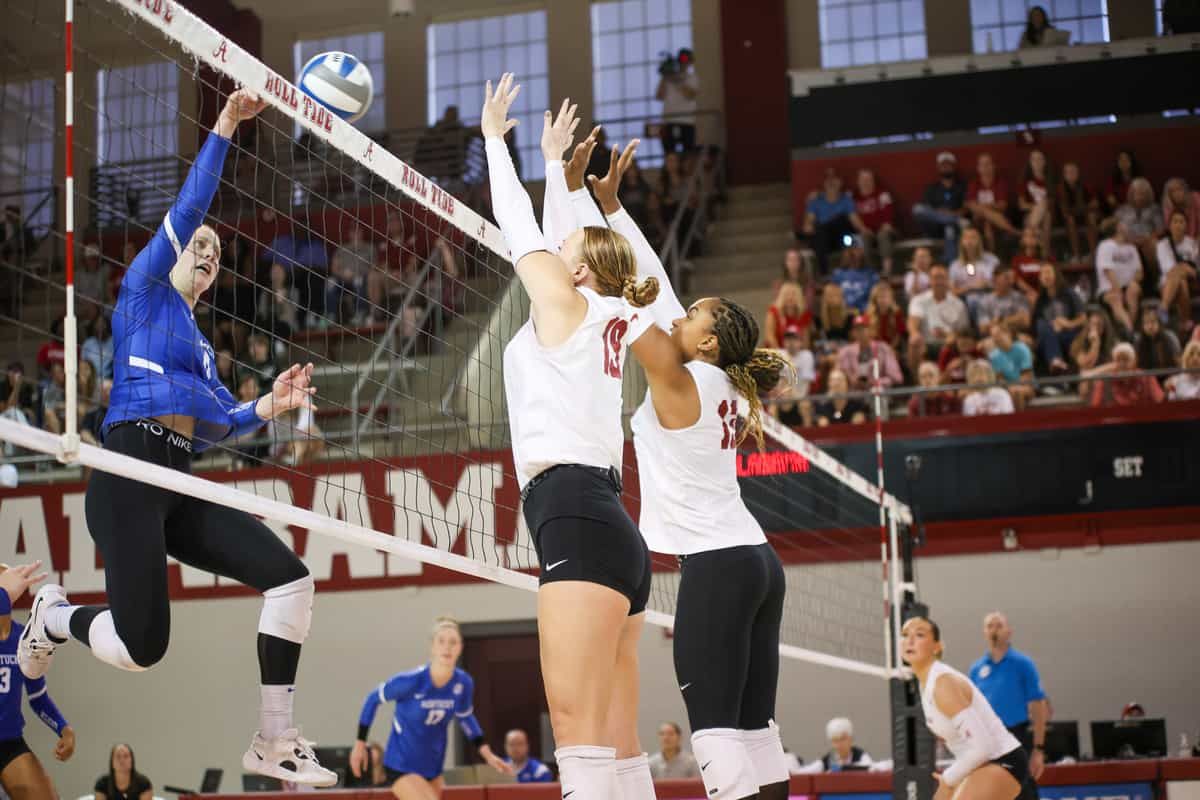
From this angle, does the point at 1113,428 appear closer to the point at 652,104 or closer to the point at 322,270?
the point at 322,270

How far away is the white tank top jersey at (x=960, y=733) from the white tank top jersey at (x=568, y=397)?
431 cm

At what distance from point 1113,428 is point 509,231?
349 inches

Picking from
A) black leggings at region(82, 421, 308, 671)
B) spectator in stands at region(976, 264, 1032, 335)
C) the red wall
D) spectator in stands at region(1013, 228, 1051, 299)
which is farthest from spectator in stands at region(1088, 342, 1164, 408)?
black leggings at region(82, 421, 308, 671)

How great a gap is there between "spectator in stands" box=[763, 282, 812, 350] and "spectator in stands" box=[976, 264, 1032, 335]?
5.30ft

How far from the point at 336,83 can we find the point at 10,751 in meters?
4.27

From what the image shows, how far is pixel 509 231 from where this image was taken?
3754 millimetres

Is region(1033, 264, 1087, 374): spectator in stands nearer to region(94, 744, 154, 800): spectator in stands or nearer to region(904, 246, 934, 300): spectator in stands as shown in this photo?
region(904, 246, 934, 300): spectator in stands

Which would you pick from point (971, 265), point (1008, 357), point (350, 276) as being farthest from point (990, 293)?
point (350, 276)

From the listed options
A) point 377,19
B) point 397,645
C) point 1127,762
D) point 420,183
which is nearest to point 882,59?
point 377,19

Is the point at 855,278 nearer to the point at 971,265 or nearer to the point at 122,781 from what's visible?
the point at 971,265

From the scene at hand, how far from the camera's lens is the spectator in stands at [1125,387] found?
38.0 ft

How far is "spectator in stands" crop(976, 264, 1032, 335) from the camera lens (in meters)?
13.4

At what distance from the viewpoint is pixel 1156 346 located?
1267 cm

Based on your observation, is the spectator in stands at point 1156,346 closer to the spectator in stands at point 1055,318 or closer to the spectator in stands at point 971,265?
the spectator in stands at point 1055,318
